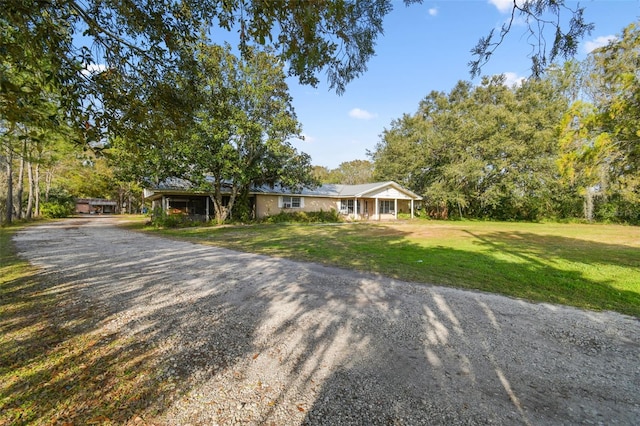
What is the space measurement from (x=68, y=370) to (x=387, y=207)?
99.4 feet

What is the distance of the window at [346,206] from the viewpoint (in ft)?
96.7

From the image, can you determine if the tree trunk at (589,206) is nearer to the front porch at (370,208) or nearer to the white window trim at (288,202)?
the front porch at (370,208)

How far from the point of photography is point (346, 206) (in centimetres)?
2973

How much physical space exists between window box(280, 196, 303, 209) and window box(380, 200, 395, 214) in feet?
29.9

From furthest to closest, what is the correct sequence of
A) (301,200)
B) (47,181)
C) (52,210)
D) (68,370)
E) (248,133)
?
(47,181), (52,210), (301,200), (248,133), (68,370)

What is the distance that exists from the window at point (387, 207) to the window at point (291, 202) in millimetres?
9103

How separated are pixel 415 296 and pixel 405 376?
2572 mm

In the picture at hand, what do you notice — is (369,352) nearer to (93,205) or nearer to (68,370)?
(68,370)

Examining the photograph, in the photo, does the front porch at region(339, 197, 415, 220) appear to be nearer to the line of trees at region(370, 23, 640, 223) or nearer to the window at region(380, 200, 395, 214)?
the window at region(380, 200, 395, 214)

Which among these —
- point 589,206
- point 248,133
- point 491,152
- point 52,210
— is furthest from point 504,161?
point 52,210

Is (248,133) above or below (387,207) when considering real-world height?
above

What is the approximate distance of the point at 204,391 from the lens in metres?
2.50

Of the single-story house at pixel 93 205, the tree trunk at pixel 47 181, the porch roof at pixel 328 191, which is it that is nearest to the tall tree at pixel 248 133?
the porch roof at pixel 328 191

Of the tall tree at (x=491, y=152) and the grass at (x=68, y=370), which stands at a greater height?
the tall tree at (x=491, y=152)
